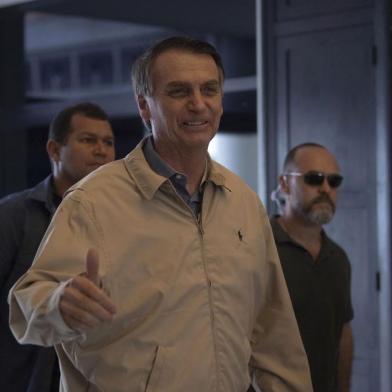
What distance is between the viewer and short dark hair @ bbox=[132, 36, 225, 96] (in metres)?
2.26

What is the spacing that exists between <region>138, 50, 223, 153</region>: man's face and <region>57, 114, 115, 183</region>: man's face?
1.47 meters

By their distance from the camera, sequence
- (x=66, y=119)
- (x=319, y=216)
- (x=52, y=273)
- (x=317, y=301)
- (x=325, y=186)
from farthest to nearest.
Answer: (x=66, y=119) < (x=325, y=186) < (x=319, y=216) < (x=317, y=301) < (x=52, y=273)

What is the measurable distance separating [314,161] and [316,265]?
46cm

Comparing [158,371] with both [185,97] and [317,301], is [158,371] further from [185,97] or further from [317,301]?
A: [317,301]

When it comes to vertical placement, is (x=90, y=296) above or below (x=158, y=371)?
above

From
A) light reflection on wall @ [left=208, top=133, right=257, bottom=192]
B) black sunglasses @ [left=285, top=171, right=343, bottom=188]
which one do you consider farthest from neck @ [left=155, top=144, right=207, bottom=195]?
light reflection on wall @ [left=208, top=133, right=257, bottom=192]

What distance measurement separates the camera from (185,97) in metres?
A: 2.25

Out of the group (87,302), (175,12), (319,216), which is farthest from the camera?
(175,12)

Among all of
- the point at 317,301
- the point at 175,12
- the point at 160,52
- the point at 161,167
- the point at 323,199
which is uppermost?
the point at 175,12

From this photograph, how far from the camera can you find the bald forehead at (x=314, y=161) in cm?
376

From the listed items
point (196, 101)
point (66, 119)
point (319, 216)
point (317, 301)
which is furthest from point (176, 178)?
point (66, 119)

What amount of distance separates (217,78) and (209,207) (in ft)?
0.98

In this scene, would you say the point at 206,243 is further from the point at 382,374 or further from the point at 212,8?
the point at 212,8

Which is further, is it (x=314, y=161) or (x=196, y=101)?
(x=314, y=161)
